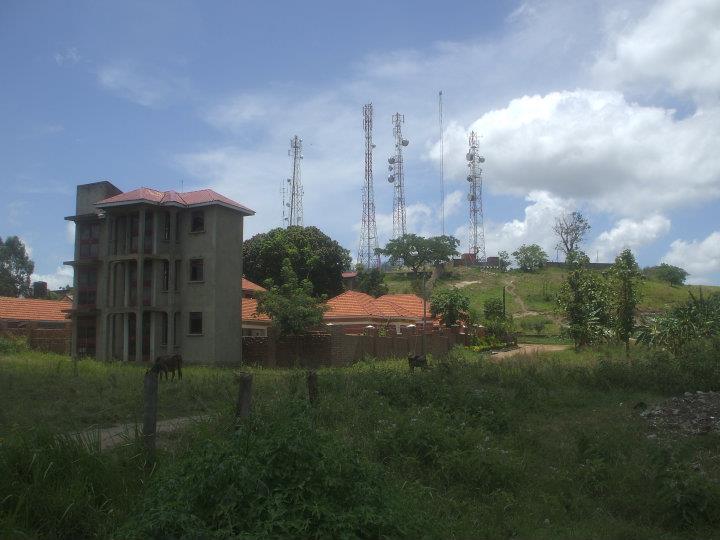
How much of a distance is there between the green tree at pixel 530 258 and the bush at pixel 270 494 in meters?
69.8

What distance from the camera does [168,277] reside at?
31.8 meters

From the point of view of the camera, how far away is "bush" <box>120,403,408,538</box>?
17.9ft

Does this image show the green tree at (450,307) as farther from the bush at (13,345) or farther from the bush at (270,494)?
the bush at (270,494)

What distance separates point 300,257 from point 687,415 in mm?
38086

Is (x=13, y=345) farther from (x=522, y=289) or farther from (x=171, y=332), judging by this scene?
(x=522, y=289)

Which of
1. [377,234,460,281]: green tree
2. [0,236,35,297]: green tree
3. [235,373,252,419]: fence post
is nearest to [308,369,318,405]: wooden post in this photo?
[235,373,252,419]: fence post

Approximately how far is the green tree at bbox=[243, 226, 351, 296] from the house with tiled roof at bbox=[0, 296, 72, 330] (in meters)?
13.2

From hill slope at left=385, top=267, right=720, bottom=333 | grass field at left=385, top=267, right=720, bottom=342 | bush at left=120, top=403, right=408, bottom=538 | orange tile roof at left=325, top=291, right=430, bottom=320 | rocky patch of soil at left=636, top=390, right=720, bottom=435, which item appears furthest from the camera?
hill slope at left=385, top=267, right=720, bottom=333

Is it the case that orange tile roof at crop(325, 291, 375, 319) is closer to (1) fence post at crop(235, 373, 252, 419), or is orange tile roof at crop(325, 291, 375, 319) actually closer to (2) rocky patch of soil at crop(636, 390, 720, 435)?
(2) rocky patch of soil at crop(636, 390, 720, 435)

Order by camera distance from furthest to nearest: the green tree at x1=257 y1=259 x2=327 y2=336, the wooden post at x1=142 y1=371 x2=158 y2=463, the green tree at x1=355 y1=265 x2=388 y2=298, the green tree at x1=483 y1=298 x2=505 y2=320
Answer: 1. the green tree at x1=355 y1=265 x2=388 y2=298
2. the green tree at x1=483 y1=298 x2=505 y2=320
3. the green tree at x1=257 y1=259 x2=327 y2=336
4. the wooden post at x1=142 y1=371 x2=158 y2=463

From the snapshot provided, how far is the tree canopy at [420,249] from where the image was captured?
207ft

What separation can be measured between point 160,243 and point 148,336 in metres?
4.40

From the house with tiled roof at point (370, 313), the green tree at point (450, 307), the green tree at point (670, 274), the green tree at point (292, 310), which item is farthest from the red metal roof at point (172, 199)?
the green tree at point (670, 274)

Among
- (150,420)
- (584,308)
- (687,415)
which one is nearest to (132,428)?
(150,420)
